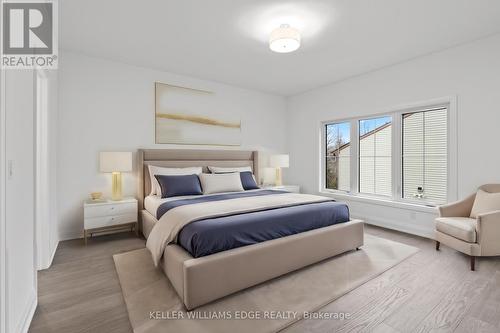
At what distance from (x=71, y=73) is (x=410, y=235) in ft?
17.3

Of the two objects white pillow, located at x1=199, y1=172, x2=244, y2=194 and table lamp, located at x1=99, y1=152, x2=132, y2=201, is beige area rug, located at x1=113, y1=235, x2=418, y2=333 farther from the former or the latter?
white pillow, located at x1=199, y1=172, x2=244, y2=194

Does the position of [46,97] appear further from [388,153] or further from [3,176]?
[388,153]

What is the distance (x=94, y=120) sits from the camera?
348cm

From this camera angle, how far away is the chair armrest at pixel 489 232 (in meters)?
2.40

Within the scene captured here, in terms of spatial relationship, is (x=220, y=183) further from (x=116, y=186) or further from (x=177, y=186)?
(x=116, y=186)

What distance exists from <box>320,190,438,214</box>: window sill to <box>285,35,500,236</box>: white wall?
0.07 metres

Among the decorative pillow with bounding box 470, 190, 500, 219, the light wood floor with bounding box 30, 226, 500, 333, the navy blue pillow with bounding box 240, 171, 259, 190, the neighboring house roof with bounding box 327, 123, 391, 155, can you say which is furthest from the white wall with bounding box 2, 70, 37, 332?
the neighboring house roof with bounding box 327, 123, 391, 155

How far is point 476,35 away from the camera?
A: 2.85m

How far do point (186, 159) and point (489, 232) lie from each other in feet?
12.9

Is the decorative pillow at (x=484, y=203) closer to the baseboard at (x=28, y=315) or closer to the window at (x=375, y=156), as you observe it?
the window at (x=375, y=156)

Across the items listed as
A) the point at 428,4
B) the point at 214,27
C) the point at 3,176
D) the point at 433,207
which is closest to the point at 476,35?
the point at 428,4

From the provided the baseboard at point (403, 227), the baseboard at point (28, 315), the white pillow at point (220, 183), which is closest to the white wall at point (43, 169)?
the baseboard at point (28, 315)

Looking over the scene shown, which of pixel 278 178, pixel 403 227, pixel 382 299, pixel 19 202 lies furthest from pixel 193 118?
pixel 403 227

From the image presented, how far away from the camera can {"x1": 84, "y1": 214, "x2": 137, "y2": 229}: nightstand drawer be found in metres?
3.12
